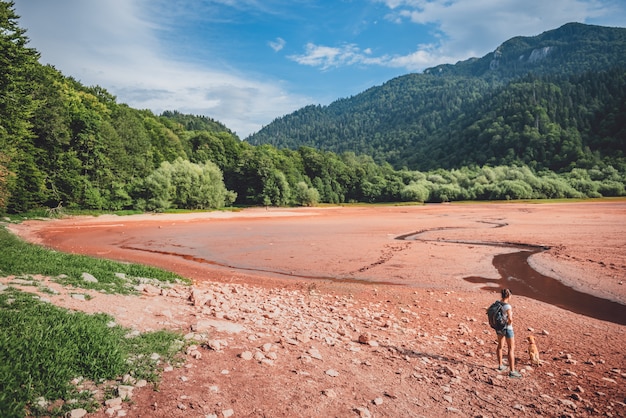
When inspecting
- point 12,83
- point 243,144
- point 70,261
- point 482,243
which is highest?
point 243,144

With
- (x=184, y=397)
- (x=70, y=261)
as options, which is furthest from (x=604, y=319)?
(x=70, y=261)

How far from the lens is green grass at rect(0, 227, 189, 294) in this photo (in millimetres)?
10672

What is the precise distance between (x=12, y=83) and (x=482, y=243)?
36.1m

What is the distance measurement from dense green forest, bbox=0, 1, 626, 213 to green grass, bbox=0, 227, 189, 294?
15.2m

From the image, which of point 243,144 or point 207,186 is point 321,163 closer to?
point 243,144

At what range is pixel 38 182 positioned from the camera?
4200cm

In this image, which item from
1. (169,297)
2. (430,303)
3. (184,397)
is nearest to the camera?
(184,397)

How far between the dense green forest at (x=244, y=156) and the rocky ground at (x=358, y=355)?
73.7 ft

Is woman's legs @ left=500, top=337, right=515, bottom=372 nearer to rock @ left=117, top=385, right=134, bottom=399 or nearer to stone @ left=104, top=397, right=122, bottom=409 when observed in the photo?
rock @ left=117, top=385, right=134, bottom=399

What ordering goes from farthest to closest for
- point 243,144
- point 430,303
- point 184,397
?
1. point 243,144
2. point 430,303
3. point 184,397

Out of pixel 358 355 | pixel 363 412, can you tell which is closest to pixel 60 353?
pixel 363 412

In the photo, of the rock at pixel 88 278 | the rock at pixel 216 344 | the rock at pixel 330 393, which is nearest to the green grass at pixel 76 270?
the rock at pixel 88 278

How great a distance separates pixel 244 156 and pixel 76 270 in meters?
87.6

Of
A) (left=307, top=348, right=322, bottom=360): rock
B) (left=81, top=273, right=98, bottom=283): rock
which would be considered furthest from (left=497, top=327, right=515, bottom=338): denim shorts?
(left=81, top=273, right=98, bottom=283): rock
